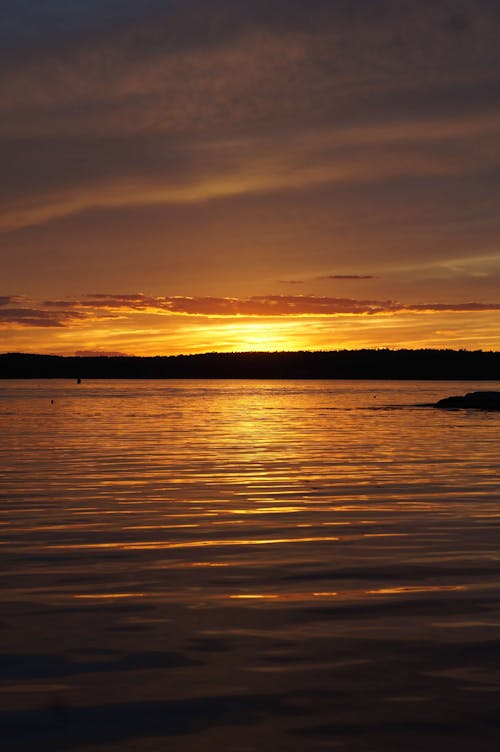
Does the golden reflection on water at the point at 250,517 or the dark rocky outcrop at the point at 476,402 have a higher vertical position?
the golden reflection on water at the point at 250,517

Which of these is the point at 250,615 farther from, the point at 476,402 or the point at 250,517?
the point at 476,402

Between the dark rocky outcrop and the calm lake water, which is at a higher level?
the calm lake water

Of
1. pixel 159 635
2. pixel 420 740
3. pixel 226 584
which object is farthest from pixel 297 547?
pixel 420 740

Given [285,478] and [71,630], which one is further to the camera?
[285,478]

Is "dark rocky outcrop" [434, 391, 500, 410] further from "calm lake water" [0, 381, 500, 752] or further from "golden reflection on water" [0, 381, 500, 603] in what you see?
"calm lake water" [0, 381, 500, 752]

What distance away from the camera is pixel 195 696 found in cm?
956

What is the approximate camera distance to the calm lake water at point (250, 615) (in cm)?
884

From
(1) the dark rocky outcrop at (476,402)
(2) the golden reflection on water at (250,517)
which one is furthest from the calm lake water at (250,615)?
(1) the dark rocky outcrop at (476,402)

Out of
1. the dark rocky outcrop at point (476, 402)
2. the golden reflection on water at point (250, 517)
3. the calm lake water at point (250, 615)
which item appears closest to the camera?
the calm lake water at point (250, 615)

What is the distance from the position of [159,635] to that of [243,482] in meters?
18.8

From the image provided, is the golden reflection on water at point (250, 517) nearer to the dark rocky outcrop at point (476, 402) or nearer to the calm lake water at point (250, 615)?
the calm lake water at point (250, 615)

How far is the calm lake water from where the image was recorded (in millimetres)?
8836

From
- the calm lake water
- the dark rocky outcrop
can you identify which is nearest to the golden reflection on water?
the calm lake water

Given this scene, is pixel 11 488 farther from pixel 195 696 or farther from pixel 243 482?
pixel 195 696
